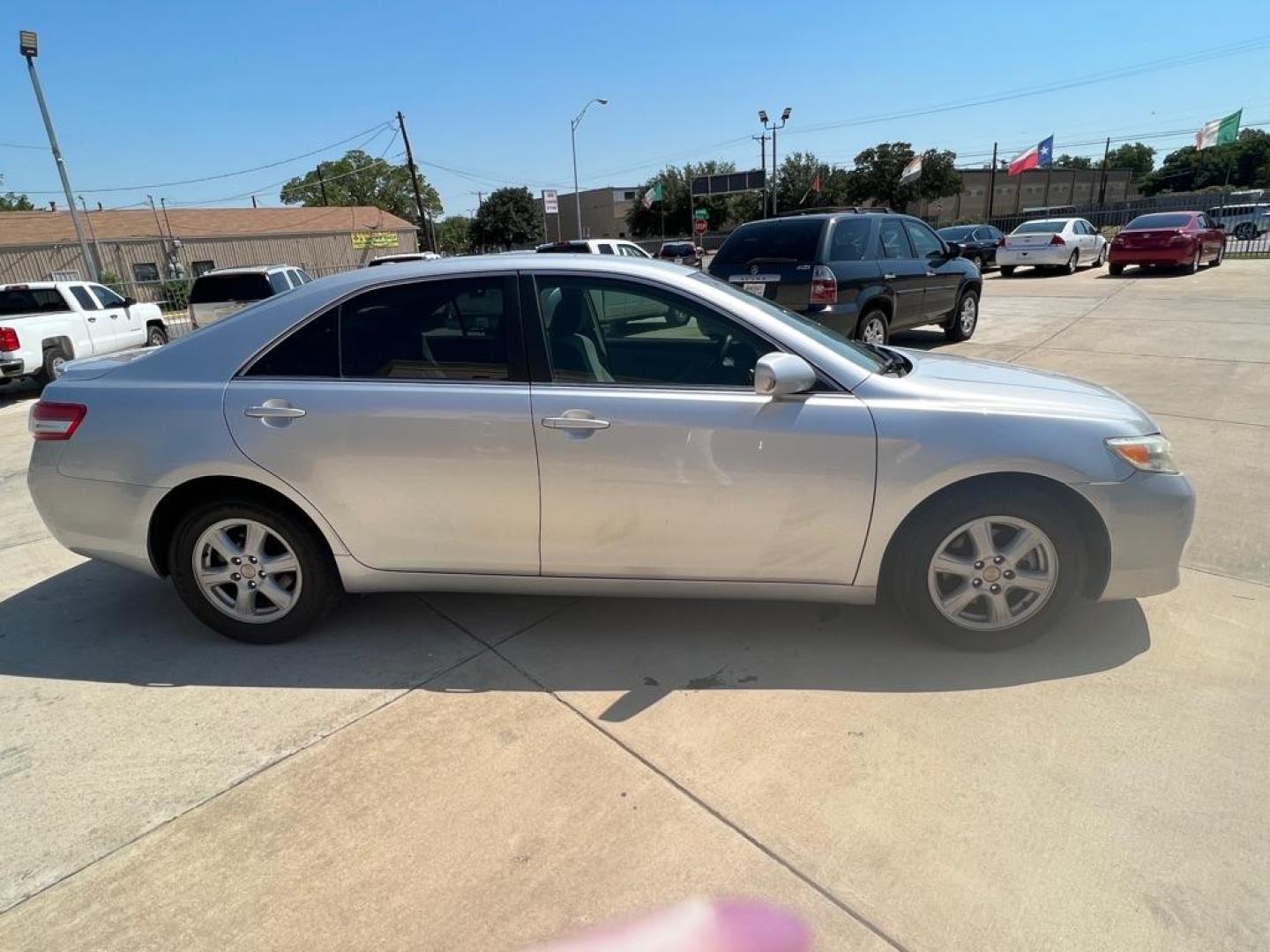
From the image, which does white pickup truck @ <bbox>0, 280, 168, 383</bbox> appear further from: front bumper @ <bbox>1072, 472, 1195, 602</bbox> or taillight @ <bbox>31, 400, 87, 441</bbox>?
front bumper @ <bbox>1072, 472, 1195, 602</bbox>

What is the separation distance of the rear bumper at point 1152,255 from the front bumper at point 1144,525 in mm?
19597

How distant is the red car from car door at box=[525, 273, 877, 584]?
2038 cm

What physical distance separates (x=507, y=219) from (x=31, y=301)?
67835 mm

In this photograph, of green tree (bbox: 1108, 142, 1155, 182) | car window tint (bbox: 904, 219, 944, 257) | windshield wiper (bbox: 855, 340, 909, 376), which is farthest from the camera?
green tree (bbox: 1108, 142, 1155, 182)

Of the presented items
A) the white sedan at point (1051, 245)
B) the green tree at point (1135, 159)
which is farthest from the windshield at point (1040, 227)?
the green tree at point (1135, 159)

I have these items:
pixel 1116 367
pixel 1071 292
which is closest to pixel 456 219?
pixel 1071 292

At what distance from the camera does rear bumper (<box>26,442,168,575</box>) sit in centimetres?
321

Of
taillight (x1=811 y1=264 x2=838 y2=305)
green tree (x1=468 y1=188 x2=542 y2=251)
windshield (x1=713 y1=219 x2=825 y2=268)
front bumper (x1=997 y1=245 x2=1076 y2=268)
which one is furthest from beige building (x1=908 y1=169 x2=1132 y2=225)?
taillight (x1=811 y1=264 x2=838 y2=305)

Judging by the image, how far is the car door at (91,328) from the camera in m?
11.5

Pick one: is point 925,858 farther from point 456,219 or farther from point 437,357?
point 456,219

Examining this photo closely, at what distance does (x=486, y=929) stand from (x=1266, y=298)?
16954 mm

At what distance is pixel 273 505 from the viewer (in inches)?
125

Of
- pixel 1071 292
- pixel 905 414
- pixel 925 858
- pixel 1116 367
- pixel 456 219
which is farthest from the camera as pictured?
pixel 456 219

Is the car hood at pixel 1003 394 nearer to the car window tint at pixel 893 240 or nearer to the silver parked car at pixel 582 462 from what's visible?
the silver parked car at pixel 582 462
